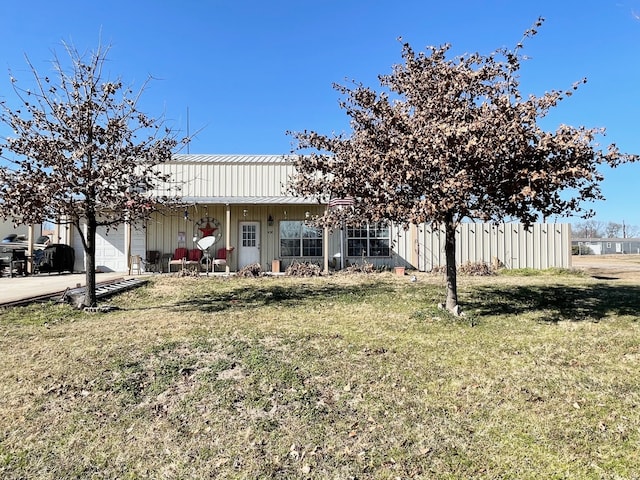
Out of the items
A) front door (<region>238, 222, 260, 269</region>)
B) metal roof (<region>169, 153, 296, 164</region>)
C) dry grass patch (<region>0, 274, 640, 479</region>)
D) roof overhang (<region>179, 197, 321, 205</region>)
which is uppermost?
metal roof (<region>169, 153, 296, 164</region>)

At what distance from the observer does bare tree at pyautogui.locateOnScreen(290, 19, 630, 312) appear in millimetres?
5551

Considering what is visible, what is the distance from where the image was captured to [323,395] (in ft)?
13.9

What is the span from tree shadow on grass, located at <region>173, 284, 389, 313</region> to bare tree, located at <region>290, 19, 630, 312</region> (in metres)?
2.51

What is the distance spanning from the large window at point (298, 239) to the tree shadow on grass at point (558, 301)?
7.45 m

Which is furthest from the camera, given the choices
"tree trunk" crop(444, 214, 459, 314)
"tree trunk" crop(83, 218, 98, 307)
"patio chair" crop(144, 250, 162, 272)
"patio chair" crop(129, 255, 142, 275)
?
"patio chair" crop(144, 250, 162, 272)

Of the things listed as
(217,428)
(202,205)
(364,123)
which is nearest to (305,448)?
(217,428)

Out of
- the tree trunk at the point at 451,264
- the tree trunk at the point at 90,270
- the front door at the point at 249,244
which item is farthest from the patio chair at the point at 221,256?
the tree trunk at the point at 451,264

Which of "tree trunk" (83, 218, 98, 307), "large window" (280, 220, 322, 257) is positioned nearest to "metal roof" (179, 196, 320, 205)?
"large window" (280, 220, 322, 257)

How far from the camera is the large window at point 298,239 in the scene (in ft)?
54.4

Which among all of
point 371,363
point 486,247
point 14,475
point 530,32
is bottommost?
point 14,475

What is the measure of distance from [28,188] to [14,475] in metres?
5.39

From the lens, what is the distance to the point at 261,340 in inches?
233

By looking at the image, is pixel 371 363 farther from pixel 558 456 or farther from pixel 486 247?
pixel 486 247

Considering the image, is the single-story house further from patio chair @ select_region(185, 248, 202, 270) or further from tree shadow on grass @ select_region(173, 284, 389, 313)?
tree shadow on grass @ select_region(173, 284, 389, 313)
